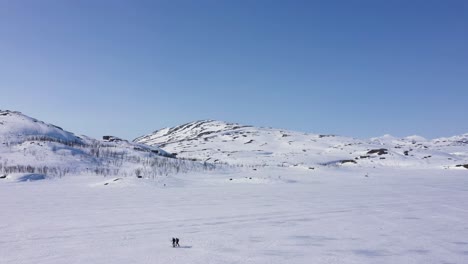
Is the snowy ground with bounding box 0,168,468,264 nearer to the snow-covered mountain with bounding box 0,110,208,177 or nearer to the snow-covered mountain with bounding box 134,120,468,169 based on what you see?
the snow-covered mountain with bounding box 0,110,208,177

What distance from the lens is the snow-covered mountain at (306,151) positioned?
3428cm

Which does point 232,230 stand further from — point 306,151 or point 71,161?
point 306,151

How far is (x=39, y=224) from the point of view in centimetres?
626

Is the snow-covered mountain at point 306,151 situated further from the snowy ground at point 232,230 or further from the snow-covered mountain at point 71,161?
the snowy ground at point 232,230

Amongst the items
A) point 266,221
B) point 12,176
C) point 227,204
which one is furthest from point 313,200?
point 12,176

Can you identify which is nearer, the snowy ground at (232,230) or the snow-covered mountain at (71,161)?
the snowy ground at (232,230)

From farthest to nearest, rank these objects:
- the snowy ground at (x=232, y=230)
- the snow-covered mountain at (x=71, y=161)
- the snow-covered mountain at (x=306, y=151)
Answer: the snow-covered mountain at (x=306, y=151) < the snow-covered mountain at (x=71, y=161) < the snowy ground at (x=232, y=230)

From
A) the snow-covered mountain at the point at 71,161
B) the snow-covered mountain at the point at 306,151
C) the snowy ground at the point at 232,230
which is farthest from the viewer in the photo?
the snow-covered mountain at the point at 306,151

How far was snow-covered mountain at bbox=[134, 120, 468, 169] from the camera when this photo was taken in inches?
1350

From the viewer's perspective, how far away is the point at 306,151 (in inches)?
Result: 2146

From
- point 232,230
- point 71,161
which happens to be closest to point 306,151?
point 71,161

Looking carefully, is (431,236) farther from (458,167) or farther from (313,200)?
(458,167)

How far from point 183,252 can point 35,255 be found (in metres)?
1.85

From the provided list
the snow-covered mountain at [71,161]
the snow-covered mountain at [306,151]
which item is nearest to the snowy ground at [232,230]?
the snow-covered mountain at [71,161]
